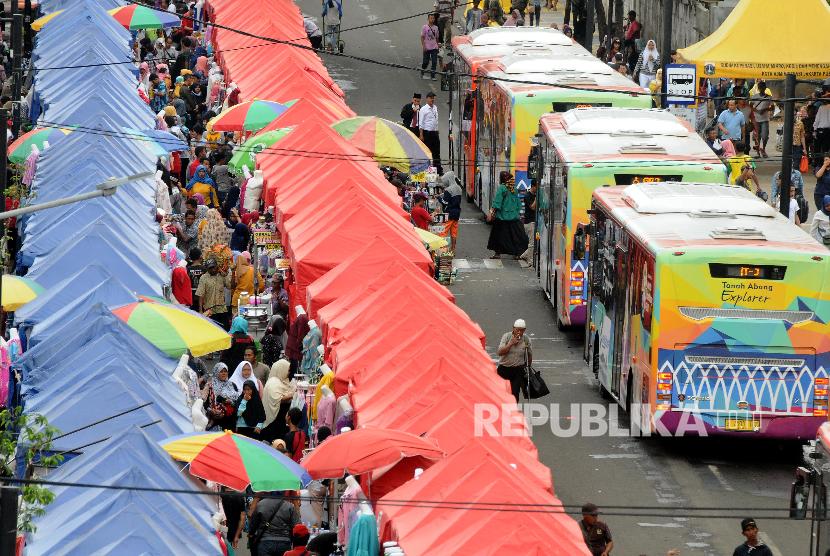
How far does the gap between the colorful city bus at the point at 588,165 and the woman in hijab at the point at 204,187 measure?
18.3 ft

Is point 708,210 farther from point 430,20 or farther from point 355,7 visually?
point 355,7

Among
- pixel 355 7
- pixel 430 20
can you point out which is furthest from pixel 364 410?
pixel 355 7

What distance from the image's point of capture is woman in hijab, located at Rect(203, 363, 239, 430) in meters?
22.3

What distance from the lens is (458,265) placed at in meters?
34.3

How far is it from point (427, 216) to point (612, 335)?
720 cm

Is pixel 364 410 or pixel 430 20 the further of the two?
pixel 430 20

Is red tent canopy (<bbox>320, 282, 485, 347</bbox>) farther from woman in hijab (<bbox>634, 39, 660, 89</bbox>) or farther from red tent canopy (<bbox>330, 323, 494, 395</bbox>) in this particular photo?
woman in hijab (<bbox>634, 39, 660, 89</bbox>)

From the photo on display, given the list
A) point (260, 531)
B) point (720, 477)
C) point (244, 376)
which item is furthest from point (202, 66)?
point (260, 531)

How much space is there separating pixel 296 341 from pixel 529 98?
988cm

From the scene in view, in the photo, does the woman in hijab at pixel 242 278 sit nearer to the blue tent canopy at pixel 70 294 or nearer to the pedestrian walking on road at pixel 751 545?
the blue tent canopy at pixel 70 294

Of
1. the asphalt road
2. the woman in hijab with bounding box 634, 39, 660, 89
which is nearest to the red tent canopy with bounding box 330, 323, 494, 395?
the asphalt road

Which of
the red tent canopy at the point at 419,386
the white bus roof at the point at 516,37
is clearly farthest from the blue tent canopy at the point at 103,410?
the white bus roof at the point at 516,37

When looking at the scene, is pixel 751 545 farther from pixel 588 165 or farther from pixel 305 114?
pixel 305 114

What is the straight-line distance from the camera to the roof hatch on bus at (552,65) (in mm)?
35094
